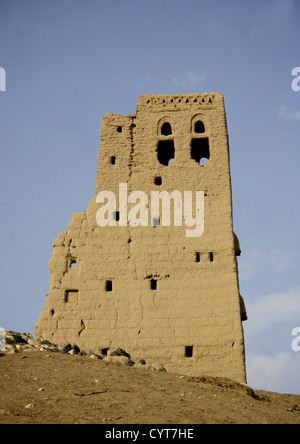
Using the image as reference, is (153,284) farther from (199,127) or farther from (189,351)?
(199,127)

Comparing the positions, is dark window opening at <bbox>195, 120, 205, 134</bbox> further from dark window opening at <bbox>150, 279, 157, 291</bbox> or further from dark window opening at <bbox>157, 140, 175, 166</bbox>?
dark window opening at <bbox>150, 279, 157, 291</bbox>

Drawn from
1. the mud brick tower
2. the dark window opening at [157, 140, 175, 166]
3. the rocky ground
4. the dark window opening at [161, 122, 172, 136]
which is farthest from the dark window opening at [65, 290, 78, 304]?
the dark window opening at [161, 122, 172, 136]

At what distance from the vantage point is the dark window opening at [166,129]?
21.4 m

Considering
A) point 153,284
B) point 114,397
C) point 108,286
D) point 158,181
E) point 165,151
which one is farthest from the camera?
point 165,151

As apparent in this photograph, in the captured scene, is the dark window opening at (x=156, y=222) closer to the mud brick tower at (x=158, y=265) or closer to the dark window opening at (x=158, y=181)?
the mud brick tower at (x=158, y=265)

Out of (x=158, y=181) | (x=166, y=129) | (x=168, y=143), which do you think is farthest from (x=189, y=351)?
(x=166, y=129)

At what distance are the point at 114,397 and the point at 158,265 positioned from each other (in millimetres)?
7594

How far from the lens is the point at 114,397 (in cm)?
1179

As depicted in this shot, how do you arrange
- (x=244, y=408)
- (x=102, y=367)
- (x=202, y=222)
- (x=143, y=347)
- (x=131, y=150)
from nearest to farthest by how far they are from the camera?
(x=244, y=408), (x=102, y=367), (x=143, y=347), (x=202, y=222), (x=131, y=150)

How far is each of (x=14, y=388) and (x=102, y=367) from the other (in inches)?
100

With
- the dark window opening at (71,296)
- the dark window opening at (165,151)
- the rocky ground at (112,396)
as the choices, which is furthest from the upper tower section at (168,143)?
the rocky ground at (112,396)

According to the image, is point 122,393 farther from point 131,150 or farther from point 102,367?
point 131,150
